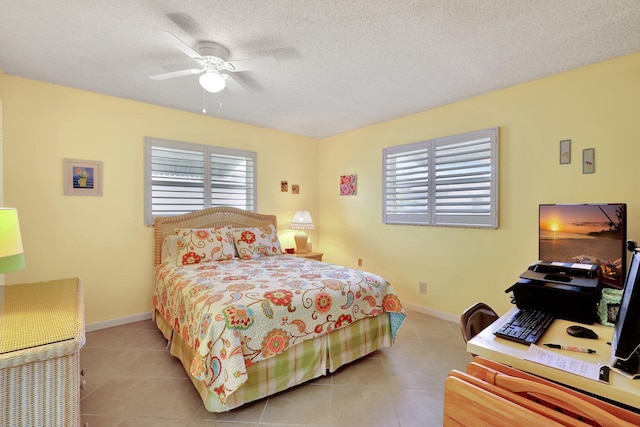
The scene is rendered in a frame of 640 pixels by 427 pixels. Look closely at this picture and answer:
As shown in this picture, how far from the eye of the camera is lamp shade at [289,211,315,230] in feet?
14.2

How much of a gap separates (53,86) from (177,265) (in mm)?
2088

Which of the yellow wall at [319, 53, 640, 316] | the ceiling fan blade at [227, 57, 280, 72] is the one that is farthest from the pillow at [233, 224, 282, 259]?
the ceiling fan blade at [227, 57, 280, 72]

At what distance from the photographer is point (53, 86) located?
2.79 meters

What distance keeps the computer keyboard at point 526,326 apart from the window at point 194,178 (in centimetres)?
339

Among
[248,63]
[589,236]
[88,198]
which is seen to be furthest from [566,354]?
[88,198]

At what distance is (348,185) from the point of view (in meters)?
4.42

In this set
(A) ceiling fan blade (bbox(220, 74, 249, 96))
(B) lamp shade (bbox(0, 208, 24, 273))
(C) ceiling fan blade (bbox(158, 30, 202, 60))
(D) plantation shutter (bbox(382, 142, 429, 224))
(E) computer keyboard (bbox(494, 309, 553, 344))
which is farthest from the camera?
(D) plantation shutter (bbox(382, 142, 429, 224))

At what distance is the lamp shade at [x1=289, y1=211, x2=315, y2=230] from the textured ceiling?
183 cm

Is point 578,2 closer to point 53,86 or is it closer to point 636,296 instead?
point 636,296

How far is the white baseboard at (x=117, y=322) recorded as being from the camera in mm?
3000

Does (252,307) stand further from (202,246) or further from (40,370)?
(202,246)

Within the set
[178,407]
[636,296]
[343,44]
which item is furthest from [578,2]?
[178,407]

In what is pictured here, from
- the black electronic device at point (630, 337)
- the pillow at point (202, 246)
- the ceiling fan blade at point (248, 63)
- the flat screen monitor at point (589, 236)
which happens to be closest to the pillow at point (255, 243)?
the pillow at point (202, 246)

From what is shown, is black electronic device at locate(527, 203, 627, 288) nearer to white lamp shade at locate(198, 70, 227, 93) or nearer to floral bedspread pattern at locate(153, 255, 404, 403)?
floral bedspread pattern at locate(153, 255, 404, 403)
